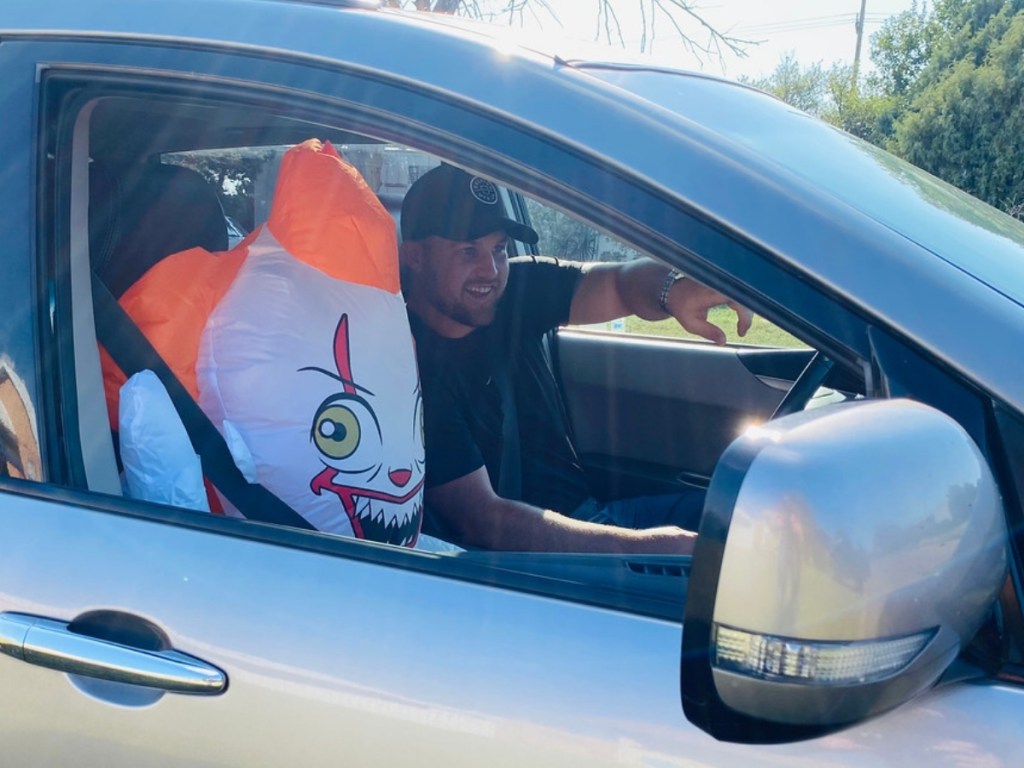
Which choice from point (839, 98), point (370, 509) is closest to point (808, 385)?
point (370, 509)

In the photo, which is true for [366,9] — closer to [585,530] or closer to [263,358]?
[263,358]

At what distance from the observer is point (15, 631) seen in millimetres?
1271

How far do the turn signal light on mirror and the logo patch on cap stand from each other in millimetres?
1727

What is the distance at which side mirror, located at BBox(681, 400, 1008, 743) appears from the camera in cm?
86

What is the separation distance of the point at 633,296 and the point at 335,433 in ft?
4.85

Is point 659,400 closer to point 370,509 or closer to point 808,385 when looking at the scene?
point 808,385

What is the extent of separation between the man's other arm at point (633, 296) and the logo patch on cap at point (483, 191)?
46 centimetres

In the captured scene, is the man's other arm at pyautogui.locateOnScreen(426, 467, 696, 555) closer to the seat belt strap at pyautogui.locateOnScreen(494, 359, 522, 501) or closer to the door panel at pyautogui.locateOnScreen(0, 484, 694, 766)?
the seat belt strap at pyautogui.locateOnScreen(494, 359, 522, 501)

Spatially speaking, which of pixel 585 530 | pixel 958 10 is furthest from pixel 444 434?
pixel 958 10

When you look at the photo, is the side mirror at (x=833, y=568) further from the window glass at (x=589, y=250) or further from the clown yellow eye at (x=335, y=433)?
the window glass at (x=589, y=250)

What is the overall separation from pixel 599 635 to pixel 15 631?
0.76 meters

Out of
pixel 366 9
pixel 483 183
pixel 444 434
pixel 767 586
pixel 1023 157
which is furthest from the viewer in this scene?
pixel 1023 157

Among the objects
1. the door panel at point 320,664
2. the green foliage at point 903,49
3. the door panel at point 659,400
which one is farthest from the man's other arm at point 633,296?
the green foliage at point 903,49

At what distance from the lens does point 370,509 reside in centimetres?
160
